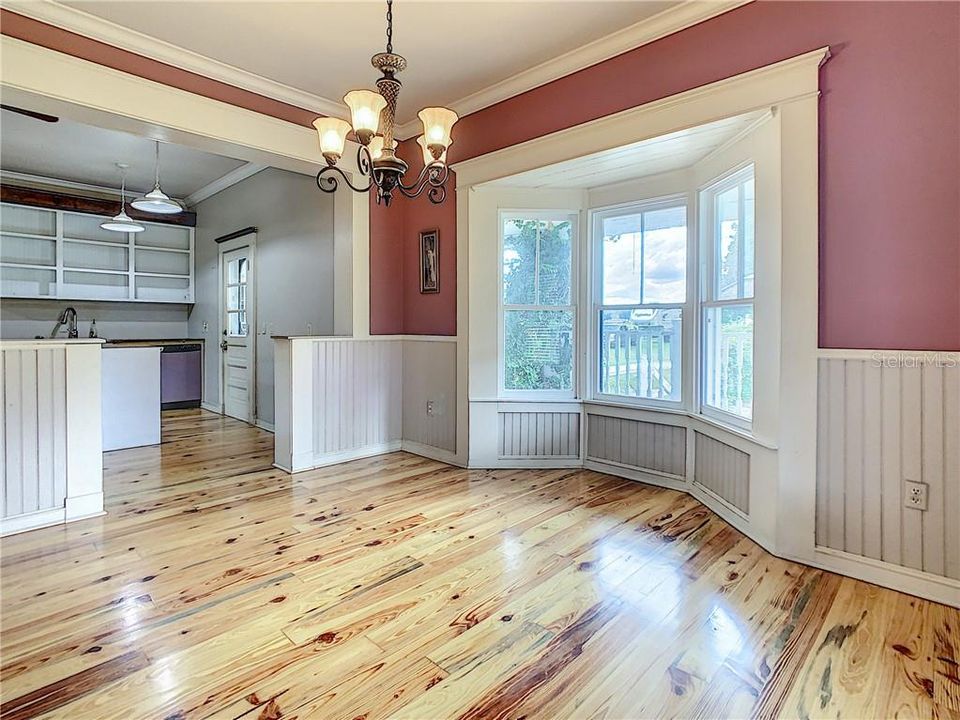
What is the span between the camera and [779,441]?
244 cm

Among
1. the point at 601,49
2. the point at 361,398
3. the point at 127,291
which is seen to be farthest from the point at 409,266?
the point at 127,291

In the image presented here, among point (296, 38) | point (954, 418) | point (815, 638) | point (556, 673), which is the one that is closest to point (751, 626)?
point (815, 638)

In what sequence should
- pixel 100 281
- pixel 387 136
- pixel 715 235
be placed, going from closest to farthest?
pixel 387 136 < pixel 715 235 < pixel 100 281

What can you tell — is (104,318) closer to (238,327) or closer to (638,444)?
(238,327)

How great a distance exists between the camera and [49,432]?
2.86 m

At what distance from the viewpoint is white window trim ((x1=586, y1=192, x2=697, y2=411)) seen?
3.33 metres

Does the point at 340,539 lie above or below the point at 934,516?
below

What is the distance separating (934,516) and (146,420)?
586 centimetres

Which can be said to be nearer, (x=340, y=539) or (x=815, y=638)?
(x=815, y=638)

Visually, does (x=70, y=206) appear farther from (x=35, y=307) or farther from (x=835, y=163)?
(x=835, y=163)

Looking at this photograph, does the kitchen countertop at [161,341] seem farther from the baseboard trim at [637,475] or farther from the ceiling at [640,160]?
the baseboard trim at [637,475]

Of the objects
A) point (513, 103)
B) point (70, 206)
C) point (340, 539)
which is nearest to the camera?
point (340, 539)

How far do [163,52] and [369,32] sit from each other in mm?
1320

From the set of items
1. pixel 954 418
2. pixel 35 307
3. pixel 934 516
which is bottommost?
A: pixel 934 516
